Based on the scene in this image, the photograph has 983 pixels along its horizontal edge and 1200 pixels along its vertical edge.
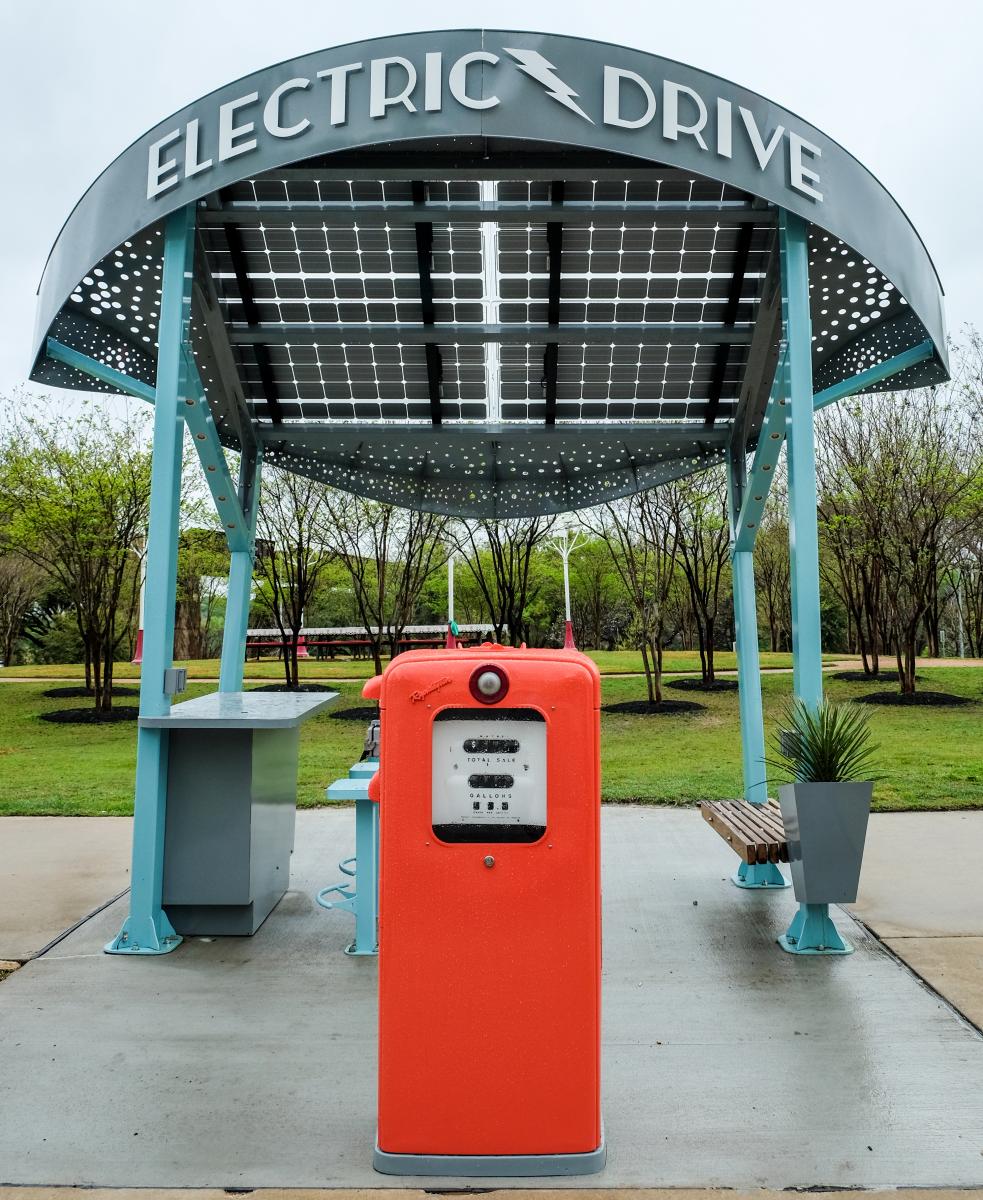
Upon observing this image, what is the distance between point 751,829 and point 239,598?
165 inches

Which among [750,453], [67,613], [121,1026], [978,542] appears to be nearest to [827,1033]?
[121,1026]

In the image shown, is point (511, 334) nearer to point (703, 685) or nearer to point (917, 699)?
point (917, 699)

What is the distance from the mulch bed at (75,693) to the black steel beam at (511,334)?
17.5 metres

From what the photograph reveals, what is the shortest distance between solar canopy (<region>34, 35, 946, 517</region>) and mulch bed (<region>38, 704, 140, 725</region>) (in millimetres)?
12323

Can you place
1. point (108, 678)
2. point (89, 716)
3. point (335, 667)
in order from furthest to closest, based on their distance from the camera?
point (335, 667)
point (108, 678)
point (89, 716)

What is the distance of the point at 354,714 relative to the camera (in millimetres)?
18672

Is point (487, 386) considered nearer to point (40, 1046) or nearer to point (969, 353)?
point (40, 1046)

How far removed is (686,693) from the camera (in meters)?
20.4

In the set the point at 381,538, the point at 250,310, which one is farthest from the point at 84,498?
the point at 250,310

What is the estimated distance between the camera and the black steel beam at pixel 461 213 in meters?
5.48

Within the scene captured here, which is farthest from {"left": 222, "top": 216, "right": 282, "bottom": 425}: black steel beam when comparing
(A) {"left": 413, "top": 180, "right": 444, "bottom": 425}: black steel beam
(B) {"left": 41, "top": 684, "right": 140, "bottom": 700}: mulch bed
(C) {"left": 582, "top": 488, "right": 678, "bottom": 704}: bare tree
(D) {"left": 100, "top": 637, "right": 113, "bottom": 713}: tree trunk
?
(B) {"left": 41, "top": 684, "right": 140, "bottom": 700}: mulch bed

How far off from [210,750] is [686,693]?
53.0ft

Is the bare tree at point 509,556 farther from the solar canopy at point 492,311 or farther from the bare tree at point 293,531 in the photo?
the solar canopy at point 492,311

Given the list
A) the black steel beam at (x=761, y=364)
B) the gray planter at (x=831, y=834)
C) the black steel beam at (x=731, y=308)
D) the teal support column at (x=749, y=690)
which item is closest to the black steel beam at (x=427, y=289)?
the black steel beam at (x=731, y=308)
